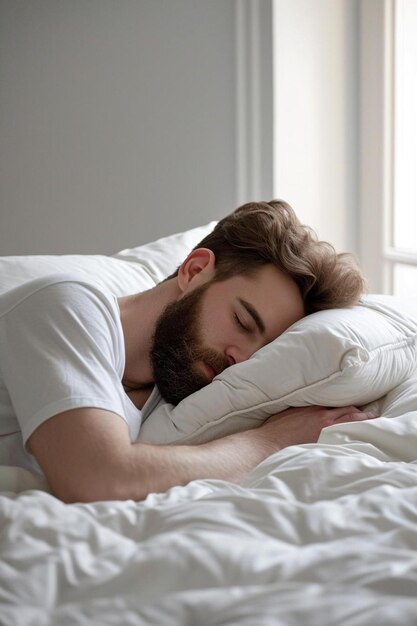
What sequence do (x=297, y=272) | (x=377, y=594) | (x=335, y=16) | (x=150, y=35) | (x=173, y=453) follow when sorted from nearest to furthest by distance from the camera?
(x=377, y=594) < (x=173, y=453) < (x=297, y=272) < (x=335, y=16) < (x=150, y=35)

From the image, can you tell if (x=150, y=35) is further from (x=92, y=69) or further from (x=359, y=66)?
(x=359, y=66)

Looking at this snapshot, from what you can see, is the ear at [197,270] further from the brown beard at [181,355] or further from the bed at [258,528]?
the bed at [258,528]

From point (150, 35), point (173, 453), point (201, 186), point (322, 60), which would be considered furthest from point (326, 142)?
point (173, 453)

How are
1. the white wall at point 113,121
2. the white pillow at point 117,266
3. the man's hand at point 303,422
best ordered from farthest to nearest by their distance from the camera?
the white wall at point 113,121
the white pillow at point 117,266
the man's hand at point 303,422

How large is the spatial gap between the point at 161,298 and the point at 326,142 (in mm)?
1368

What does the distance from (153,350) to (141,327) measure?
0.06 meters

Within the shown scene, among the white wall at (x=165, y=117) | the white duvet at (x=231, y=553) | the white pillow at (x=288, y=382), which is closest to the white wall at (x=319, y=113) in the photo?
the white wall at (x=165, y=117)

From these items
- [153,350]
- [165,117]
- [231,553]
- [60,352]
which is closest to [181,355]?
[153,350]

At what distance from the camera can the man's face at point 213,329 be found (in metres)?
1.53

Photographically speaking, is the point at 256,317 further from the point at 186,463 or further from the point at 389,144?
the point at 389,144

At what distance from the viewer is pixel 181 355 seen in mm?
1535

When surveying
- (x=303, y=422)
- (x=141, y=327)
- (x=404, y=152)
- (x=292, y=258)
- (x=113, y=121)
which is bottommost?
(x=303, y=422)

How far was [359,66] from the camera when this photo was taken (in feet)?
9.34

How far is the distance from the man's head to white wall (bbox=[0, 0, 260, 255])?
1.18m
